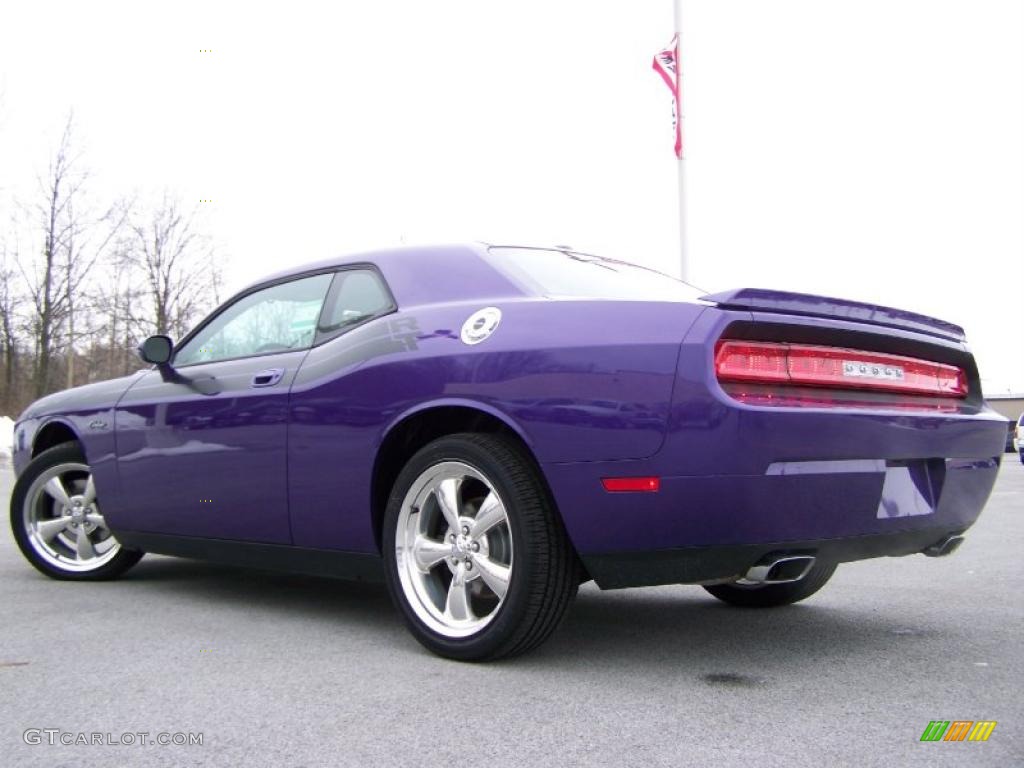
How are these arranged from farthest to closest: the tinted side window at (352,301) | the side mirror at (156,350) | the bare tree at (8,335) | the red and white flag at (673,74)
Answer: the bare tree at (8,335) → the red and white flag at (673,74) → the side mirror at (156,350) → the tinted side window at (352,301)

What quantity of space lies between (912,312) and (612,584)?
1.40m

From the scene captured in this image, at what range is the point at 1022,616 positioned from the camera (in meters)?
4.13

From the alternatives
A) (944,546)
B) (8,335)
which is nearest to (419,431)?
(944,546)

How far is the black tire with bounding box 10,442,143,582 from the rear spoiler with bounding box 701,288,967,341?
3.46 metres

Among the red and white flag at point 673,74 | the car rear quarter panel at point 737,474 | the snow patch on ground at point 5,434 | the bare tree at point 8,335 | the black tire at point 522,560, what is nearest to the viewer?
the car rear quarter panel at point 737,474

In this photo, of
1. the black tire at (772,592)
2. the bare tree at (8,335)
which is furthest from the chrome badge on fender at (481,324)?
the bare tree at (8,335)

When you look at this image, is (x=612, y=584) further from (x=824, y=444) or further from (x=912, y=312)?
(x=912, y=312)

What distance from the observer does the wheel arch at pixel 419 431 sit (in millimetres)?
3332

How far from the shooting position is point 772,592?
435cm

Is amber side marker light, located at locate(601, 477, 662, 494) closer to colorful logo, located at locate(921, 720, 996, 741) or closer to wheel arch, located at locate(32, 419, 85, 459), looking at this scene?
colorful logo, located at locate(921, 720, 996, 741)

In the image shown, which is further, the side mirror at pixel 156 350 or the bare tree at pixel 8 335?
the bare tree at pixel 8 335

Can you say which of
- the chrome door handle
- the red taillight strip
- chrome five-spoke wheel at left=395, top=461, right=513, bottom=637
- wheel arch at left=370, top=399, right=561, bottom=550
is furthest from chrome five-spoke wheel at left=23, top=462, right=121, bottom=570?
the red taillight strip

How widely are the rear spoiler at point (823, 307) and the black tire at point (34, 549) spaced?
346 centimetres

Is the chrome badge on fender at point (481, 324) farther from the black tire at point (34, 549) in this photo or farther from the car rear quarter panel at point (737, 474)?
the black tire at point (34, 549)
